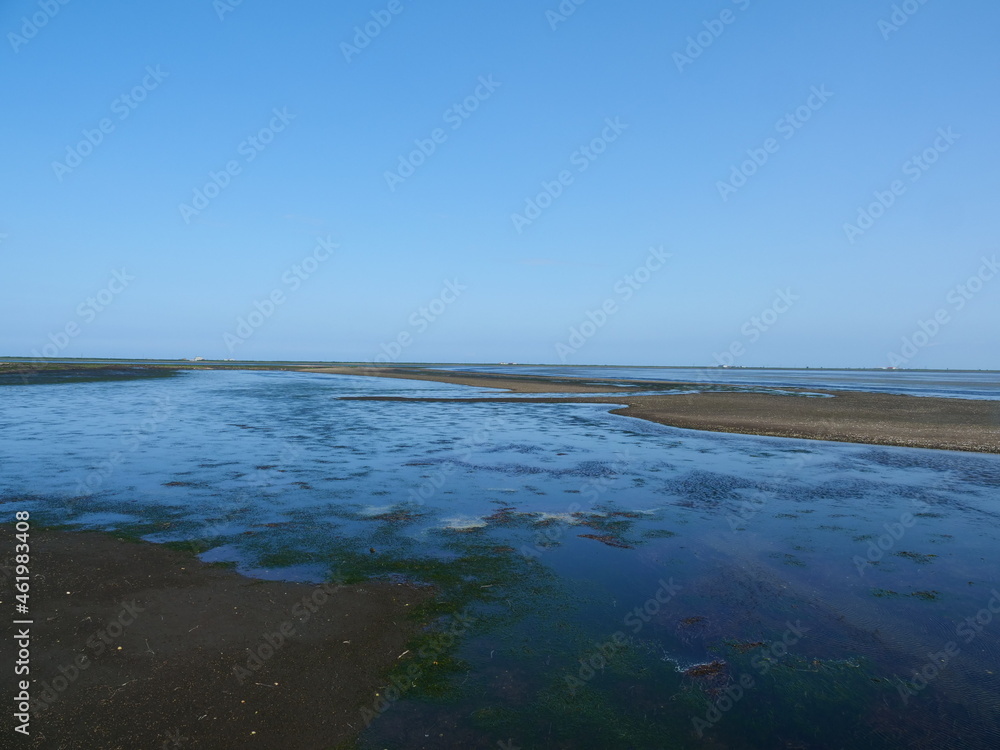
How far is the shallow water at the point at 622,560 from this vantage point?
231 inches

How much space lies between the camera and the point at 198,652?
6.61 meters

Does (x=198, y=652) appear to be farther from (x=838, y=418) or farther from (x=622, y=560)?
(x=838, y=418)

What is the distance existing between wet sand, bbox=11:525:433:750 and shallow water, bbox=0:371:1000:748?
58 cm

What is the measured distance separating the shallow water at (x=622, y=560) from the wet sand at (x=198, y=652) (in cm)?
58

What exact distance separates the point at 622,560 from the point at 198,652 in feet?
23.2

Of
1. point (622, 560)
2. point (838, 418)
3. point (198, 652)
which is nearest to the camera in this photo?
point (198, 652)

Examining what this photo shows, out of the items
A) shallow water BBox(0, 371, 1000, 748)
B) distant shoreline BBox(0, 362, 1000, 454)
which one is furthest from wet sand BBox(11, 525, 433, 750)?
distant shoreline BBox(0, 362, 1000, 454)

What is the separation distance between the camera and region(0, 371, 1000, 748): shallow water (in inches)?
231

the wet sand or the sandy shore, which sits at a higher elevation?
the sandy shore

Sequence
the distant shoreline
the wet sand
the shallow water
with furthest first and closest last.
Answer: the distant shoreline
the shallow water
the wet sand

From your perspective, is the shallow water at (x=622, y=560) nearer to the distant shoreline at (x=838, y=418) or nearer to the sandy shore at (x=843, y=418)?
the sandy shore at (x=843, y=418)

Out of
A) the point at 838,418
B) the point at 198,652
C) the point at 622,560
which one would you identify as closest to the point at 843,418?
the point at 838,418

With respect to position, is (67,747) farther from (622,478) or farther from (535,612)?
(622,478)

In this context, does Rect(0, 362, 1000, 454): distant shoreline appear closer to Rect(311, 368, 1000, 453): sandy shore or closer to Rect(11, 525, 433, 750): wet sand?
Rect(311, 368, 1000, 453): sandy shore
